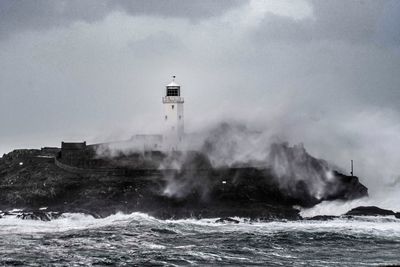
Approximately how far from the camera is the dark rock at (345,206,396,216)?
199 feet

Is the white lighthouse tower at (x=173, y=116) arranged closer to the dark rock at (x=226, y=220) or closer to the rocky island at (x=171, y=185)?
the rocky island at (x=171, y=185)

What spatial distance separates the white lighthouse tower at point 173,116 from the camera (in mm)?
81375

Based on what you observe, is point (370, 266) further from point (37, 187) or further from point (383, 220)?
point (37, 187)

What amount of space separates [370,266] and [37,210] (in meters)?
31.3

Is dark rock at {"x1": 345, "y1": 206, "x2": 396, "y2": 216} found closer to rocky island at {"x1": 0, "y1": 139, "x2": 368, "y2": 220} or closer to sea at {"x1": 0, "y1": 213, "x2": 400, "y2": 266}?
sea at {"x1": 0, "y1": 213, "x2": 400, "y2": 266}

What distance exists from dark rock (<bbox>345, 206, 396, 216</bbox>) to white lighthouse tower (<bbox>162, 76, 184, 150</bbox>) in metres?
25.3

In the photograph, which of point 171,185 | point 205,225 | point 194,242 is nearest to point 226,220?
point 205,225

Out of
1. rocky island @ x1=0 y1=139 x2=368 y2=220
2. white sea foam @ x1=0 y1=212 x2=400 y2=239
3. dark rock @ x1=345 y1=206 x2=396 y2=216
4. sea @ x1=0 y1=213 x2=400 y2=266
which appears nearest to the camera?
sea @ x1=0 y1=213 x2=400 y2=266

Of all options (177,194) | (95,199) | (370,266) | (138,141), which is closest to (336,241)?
(370,266)

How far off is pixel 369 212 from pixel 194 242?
18.9 m

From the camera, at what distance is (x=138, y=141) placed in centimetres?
8381

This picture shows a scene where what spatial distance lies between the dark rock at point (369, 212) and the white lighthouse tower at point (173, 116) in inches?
995

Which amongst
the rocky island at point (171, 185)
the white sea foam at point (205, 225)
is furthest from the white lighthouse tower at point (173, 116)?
the white sea foam at point (205, 225)

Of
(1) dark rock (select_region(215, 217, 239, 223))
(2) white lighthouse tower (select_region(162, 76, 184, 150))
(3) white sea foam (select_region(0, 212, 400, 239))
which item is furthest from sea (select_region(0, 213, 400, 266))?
(2) white lighthouse tower (select_region(162, 76, 184, 150))
